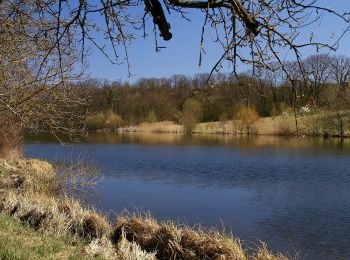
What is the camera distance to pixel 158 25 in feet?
10.2

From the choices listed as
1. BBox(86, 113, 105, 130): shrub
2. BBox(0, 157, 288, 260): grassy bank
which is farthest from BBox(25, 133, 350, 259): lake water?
BBox(86, 113, 105, 130): shrub

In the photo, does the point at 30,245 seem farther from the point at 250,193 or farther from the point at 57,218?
the point at 250,193

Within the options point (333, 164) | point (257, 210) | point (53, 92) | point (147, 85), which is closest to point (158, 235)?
point (53, 92)

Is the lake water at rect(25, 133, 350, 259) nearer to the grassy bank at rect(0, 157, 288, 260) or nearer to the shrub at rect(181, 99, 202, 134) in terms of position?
the grassy bank at rect(0, 157, 288, 260)

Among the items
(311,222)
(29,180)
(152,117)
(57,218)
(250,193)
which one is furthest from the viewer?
(152,117)

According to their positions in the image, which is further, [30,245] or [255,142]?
[255,142]

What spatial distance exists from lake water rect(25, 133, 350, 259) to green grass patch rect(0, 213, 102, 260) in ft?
12.0

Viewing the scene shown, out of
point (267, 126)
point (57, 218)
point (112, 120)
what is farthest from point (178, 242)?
point (112, 120)

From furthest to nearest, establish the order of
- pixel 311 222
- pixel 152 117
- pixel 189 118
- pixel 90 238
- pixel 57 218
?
pixel 152 117 → pixel 189 118 → pixel 311 222 → pixel 57 218 → pixel 90 238

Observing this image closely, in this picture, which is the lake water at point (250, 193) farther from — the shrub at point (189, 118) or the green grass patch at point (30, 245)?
the shrub at point (189, 118)

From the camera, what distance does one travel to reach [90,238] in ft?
23.8

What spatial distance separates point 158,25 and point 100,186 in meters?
13.7

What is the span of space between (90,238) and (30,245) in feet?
5.96

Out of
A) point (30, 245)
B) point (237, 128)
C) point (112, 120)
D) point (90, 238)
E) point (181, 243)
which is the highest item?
point (112, 120)
